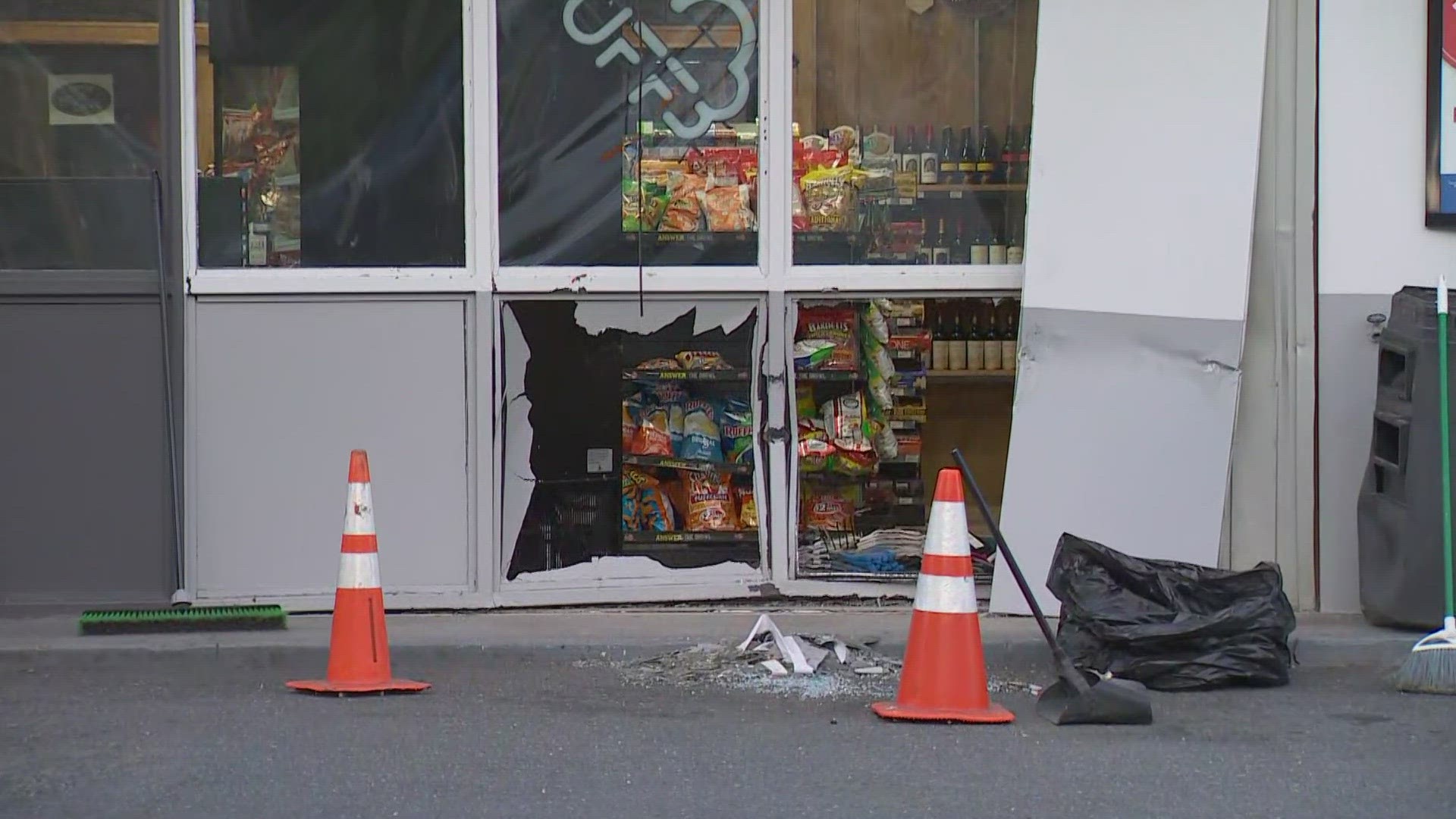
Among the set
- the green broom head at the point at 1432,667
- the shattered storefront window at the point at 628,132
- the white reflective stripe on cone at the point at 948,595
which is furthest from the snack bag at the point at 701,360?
the green broom head at the point at 1432,667

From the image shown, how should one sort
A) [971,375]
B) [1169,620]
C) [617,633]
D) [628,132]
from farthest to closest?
[971,375] → [628,132] → [617,633] → [1169,620]

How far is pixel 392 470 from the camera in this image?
8000 millimetres

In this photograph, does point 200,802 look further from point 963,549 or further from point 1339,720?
point 1339,720

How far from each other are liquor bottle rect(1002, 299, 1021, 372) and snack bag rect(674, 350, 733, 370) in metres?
1.53

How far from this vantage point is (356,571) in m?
6.59

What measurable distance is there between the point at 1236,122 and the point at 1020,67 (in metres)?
1.09

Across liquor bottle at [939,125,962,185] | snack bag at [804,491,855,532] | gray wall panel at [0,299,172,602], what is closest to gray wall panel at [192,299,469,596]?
gray wall panel at [0,299,172,602]

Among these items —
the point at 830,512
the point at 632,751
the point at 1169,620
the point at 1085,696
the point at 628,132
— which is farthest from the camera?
the point at 830,512

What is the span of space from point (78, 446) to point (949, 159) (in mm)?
4230

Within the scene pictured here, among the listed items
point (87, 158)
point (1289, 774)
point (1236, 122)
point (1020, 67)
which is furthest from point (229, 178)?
point (1289, 774)

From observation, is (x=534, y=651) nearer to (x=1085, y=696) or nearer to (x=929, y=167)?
(x=1085, y=696)

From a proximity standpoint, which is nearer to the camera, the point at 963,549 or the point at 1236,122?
the point at 963,549

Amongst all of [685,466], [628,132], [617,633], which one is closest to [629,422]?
[685,466]

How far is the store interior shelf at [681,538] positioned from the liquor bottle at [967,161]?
6.54 ft
